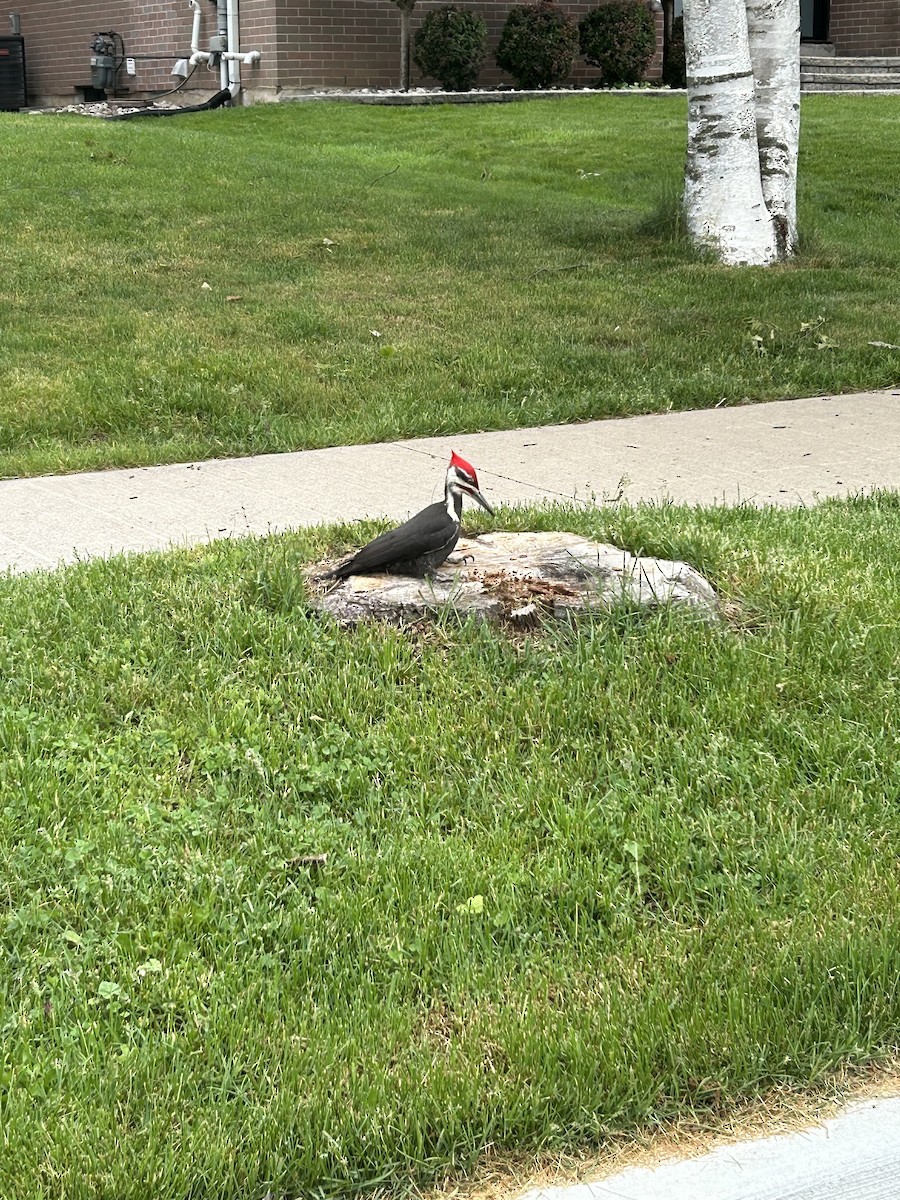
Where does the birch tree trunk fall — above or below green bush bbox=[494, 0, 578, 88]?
below

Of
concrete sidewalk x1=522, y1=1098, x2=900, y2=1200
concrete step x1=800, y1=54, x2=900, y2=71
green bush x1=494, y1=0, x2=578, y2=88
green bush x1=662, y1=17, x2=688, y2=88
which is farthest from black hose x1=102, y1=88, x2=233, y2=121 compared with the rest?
concrete sidewalk x1=522, y1=1098, x2=900, y2=1200

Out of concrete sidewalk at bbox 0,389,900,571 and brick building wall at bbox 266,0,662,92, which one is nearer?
concrete sidewalk at bbox 0,389,900,571

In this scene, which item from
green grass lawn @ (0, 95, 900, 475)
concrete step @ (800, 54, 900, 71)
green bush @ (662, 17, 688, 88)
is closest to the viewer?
green grass lawn @ (0, 95, 900, 475)

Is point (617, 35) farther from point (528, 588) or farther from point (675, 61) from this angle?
point (528, 588)

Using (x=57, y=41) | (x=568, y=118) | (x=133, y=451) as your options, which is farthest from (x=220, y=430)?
(x=57, y=41)

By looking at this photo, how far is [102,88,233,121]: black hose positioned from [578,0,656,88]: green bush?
20.5ft

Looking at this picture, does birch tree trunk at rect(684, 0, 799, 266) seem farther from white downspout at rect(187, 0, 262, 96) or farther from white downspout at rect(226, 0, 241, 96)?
white downspout at rect(226, 0, 241, 96)

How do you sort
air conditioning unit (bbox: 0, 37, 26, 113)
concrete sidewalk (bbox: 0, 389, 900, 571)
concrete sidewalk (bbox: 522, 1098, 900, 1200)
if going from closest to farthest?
concrete sidewalk (bbox: 522, 1098, 900, 1200) < concrete sidewalk (bbox: 0, 389, 900, 571) < air conditioning unit (bbox: 0, 37, 26, 113)

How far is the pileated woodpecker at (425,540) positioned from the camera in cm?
465

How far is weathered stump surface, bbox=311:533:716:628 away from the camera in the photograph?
472 centimetres

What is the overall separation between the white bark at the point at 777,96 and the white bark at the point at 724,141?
0.62 feet

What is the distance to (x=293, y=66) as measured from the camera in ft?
73.6

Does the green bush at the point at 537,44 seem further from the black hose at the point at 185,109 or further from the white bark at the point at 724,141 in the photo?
the white bark at the point at 724,141

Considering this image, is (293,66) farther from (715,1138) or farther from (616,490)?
(715,1138)
